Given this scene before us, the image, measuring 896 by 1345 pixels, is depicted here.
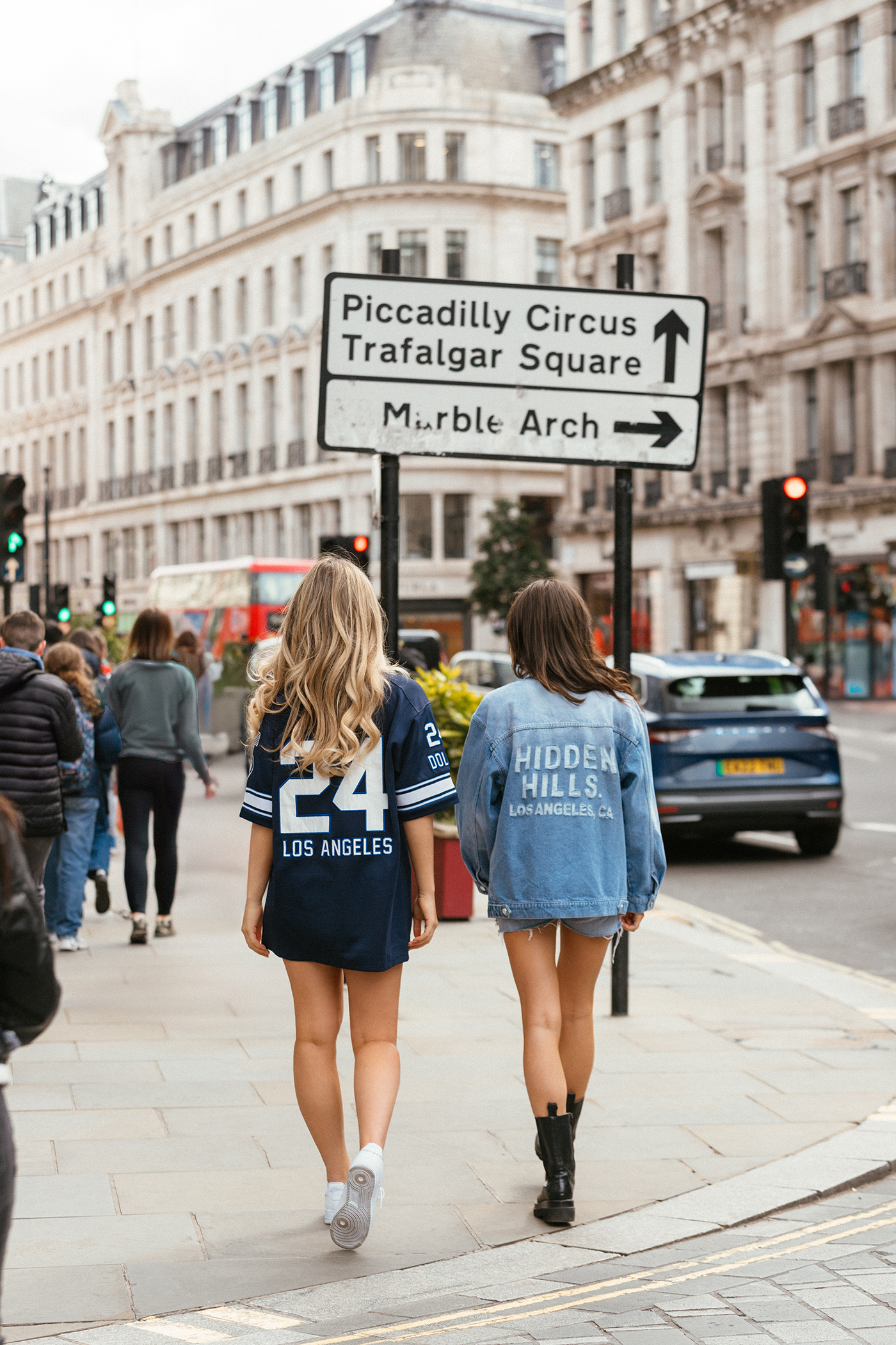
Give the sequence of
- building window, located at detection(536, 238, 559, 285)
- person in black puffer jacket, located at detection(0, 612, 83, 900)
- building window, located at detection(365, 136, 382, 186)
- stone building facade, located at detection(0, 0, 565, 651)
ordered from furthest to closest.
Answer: building window, located at detection(536, 238, 559, 285) < building window, located at detection(365, 136, 382, 186) < stone building facade, located at detection(0, 0, 565, 651) < person in black puffer jacket, located at detection(0, 612, 83, 900)

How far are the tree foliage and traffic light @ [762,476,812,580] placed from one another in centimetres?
3550

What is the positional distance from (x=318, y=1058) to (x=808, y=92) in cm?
4206

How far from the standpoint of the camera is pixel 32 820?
321 inches

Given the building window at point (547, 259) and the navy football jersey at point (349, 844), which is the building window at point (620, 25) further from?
the navy football jersey at point (349, 844)

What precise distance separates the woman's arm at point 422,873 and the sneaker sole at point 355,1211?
59 centimetres

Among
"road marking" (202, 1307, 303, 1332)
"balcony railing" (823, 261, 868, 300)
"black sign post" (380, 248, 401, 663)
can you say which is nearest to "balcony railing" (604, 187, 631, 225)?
"balcony railing" (823, 261, 868, 300)

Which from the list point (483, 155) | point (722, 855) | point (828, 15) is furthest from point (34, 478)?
point (722, 855)

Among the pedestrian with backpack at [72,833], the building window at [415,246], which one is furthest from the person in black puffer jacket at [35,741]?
the building window at [415,246]

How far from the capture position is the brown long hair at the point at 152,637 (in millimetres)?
10016

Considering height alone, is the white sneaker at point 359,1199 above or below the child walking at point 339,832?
A: below

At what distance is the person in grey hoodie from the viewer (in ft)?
32.5

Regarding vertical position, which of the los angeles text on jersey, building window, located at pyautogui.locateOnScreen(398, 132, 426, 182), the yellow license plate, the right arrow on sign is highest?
building window, located at pyautogui.locateOnScreen(398, 132, 426, 182)

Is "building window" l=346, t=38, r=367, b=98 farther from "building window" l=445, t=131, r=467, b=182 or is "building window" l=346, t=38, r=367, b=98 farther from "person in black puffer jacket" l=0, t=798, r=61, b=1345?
"person in black puffer jacket" l=0, t=798, r=61, b=1345

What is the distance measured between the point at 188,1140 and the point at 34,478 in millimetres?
86082
